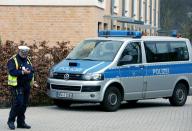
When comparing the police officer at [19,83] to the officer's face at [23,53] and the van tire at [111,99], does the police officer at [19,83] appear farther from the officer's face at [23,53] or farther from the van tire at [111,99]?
the van tire at [111,99]

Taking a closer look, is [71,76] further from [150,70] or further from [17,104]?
[17,104]

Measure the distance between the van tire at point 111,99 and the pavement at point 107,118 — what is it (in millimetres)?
188

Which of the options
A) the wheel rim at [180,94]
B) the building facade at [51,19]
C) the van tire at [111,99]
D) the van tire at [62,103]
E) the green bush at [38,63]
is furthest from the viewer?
the building facade at [51,19]

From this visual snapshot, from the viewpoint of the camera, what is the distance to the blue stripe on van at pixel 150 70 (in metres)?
16.2

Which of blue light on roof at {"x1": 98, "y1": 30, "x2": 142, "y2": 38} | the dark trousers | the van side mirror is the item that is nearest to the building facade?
blue light on roof at {"x1": 98, "y1": 30, "x2": 142, "y2": 38}

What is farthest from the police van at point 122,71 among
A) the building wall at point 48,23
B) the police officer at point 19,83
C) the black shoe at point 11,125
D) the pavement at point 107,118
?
the building wall at point 48,23

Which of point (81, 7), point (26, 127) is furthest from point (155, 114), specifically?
point (81, 7)

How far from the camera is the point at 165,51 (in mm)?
18109

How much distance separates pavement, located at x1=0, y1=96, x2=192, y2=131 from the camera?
13125 millimetres

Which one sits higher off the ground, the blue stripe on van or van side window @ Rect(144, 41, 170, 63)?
van side window @ Rect(144, 41, 170, 63)

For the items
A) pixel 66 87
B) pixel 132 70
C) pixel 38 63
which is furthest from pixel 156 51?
pixel 38 63

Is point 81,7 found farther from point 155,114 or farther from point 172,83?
point 155,114

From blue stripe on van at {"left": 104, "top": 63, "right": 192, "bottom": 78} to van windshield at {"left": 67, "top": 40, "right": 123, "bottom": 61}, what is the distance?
43cm

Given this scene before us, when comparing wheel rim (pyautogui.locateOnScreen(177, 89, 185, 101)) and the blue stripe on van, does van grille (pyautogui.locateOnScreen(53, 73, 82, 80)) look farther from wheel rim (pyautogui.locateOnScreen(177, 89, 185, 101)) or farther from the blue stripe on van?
wheel rim (pyautogui.locateOnScreen(177, 89, 185, 101))
